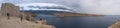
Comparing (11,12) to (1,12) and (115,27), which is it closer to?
(1,12)

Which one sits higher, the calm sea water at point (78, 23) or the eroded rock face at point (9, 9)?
the eroded rock face at point (9, 9)

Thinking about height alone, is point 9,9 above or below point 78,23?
above

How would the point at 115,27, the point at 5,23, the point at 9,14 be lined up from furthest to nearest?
1. the point at 115,27
2. the point at 9,14
3. the point at 5,23

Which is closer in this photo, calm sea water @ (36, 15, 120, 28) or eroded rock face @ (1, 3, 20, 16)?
eroded rock face @ (1, 3, 20, 16)

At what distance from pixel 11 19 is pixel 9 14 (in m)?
1.25

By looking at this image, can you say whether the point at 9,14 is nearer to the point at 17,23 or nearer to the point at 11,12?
the point at 11,12

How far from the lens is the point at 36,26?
19.1m

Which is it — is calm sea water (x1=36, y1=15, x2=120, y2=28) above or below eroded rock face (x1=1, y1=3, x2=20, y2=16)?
below

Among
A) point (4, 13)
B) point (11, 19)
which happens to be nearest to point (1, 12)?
point (4, 13)

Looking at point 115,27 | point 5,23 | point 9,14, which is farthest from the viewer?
point 115,27

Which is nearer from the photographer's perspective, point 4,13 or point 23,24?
point 23,24

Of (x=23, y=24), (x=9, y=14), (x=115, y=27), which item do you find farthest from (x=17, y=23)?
(x=115, y=27)

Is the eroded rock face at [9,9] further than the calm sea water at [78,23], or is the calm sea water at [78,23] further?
the calm sea water at [78,23]

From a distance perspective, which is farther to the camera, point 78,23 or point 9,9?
point 78,23
